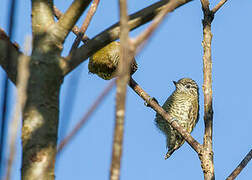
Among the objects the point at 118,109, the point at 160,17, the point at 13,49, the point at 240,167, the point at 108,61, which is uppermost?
the point at 108,61

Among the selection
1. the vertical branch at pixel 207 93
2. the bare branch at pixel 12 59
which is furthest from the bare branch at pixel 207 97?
the bare branch at pixel 12 59

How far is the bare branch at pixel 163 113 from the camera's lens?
349cm

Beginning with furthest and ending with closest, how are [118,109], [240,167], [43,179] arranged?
[240,167], [43,179], [118,109]

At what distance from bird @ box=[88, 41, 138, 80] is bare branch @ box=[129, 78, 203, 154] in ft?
4.02

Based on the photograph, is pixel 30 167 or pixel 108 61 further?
pixel 108 61

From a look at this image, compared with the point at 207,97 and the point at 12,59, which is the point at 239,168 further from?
the point at 12,59

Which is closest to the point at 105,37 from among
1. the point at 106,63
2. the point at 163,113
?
the point at 163,113

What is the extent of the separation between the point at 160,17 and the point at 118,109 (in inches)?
9.0

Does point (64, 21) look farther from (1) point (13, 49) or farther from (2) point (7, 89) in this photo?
(2) point (7, 89)

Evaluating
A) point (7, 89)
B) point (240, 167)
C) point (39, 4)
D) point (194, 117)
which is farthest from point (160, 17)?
point (194, 117)

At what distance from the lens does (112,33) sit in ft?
6.22

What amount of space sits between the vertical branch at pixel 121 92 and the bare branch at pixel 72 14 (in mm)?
871

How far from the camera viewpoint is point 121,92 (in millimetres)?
1000

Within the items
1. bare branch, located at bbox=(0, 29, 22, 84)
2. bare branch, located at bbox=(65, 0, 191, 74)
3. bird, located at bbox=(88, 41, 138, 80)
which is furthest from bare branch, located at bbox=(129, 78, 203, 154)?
bare branch, located at bbox=(0, 29, 22, 84)
